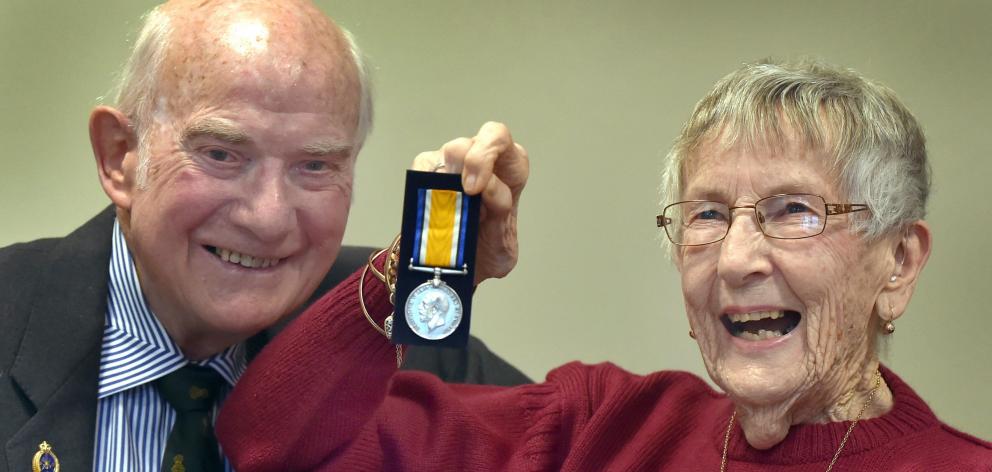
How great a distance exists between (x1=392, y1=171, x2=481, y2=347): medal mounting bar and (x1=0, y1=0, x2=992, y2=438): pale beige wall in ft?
5.79

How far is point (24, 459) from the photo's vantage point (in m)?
2.00

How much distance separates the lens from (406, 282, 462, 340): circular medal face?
1.85 metres

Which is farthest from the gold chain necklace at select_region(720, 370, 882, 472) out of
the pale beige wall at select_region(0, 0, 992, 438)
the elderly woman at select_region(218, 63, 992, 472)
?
the pale beige wall at select_region(0, 0, 992, 438)

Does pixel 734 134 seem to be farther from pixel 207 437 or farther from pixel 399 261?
pixel 207 437

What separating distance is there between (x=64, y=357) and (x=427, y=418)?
0.66 m

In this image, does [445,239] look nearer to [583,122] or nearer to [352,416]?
[352,416]

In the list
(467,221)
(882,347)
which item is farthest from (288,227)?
(882,347)

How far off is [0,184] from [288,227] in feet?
5.68

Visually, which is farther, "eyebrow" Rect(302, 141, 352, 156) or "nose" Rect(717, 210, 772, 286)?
"eyebrow" Rect(302, 141, 352, 156)

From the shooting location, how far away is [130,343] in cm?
222

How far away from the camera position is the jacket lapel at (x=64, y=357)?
2.04 metres

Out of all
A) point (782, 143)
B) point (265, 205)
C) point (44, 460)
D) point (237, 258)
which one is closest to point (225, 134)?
point (265, 205)

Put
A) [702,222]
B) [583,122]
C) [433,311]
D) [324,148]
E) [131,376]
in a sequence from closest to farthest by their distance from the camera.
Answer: [433,311]
[702,222]
[324,148]
[131,376]
[583,122]

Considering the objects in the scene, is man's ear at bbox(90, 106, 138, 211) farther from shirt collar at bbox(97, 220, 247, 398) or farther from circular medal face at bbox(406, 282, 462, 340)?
circular medal face at bbox(406, 282, 462, 340)
